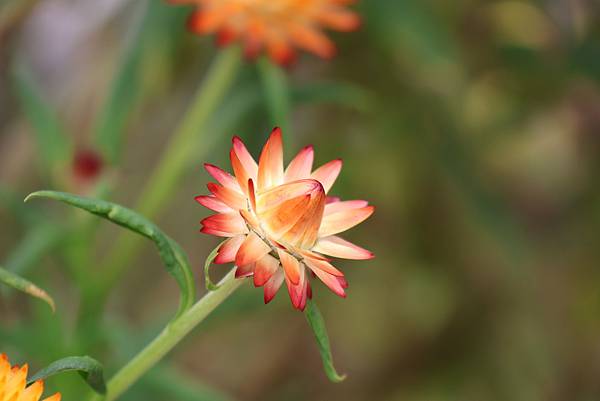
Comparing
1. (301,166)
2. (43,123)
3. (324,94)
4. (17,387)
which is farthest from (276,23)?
(17,387)

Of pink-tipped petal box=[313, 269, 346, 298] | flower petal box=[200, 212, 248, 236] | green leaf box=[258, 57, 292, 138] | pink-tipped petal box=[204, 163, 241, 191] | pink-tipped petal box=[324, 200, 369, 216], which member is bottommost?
pink-tipped petal box=[313, 269, 346, 298]

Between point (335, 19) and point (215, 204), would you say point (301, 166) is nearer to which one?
point (215, 204)

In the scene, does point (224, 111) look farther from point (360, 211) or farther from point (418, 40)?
point (360, 211)

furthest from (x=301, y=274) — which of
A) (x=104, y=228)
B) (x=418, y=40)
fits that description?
(x=104, y=228)

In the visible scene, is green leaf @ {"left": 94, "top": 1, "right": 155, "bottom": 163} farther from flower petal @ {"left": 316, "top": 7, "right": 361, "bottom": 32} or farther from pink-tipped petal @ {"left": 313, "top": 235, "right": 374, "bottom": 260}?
pink-tipped petal @ {"left": 313, "top": 235, "right": 374, "bottom": 260}

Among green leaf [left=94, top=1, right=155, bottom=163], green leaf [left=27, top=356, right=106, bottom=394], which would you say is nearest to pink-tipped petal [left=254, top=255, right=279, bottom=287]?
green leaf [left=27, top=356, right=106, bottom=394]

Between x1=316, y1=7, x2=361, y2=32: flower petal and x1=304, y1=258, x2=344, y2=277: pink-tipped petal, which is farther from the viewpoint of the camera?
x1=316, y1=7, x2=361, y2=32: flower petal
